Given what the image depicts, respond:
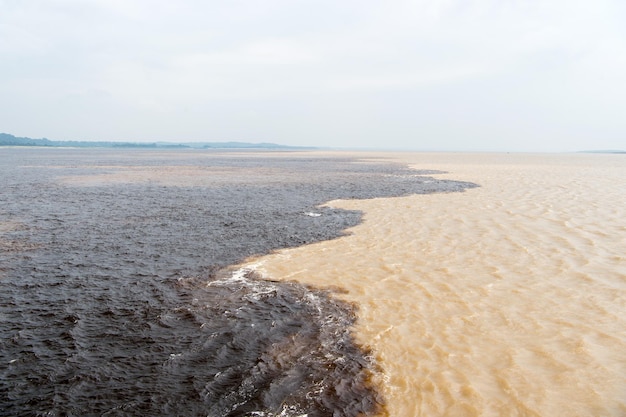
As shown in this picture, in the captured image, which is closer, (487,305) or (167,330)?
(167,330)

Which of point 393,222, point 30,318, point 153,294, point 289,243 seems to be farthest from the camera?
point 393,222

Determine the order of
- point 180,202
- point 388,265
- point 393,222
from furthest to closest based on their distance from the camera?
point 180,202 → point 393,222 → point 388,265

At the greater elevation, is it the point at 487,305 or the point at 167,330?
the point at 487,305

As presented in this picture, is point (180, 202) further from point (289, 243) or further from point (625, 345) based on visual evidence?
point (625, 345)

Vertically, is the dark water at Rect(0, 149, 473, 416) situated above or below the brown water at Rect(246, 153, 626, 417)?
below

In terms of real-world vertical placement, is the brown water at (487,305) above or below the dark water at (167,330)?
above

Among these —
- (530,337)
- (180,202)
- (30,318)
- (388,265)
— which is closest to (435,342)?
(530,337)

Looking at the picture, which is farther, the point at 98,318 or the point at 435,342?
the point at 98,318
